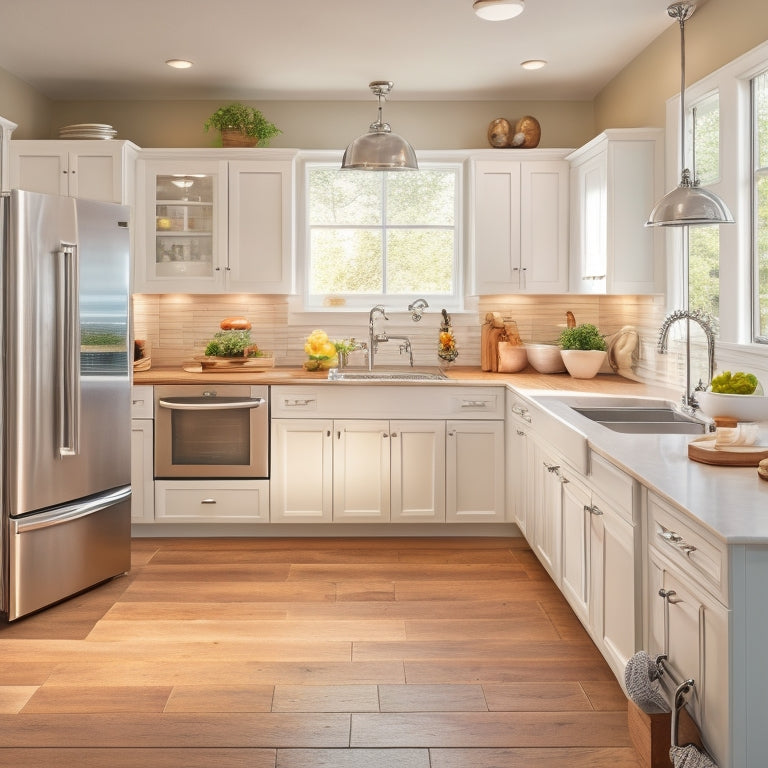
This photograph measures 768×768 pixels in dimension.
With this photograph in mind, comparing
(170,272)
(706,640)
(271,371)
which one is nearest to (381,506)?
(271,371)

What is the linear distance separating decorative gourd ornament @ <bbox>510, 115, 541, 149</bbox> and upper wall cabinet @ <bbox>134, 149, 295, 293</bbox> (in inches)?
56.0

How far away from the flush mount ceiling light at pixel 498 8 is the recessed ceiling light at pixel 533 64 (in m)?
0.85

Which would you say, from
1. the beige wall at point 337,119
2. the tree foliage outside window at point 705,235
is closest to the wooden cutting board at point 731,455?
the tree foliage outside window at point 705,235

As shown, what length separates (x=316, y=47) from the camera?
14.7 ft

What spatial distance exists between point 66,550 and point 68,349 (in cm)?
91

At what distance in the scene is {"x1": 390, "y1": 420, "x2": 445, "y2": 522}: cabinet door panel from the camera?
483 cm

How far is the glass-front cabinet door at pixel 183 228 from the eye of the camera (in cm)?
520

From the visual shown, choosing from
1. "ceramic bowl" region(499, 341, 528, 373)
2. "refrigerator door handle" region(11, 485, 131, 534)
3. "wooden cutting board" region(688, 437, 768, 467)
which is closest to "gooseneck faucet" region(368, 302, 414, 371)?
"ceramic bowl" region(499, 341, 528, 373)

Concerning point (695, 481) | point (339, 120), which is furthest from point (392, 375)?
point (695, 481)

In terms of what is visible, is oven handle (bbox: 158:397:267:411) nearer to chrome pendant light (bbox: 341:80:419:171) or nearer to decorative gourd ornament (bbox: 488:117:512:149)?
chrome pendant light (bbox: 341:80:419:171)

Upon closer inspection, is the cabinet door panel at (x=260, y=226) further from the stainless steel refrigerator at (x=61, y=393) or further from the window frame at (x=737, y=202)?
the window frame at (x=737, y=202)

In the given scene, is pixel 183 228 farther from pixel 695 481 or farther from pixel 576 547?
pixel 695 481

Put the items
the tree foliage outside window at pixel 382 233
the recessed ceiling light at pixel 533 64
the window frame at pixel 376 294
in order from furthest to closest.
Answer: the tree foliage outside window at pixel 382 233, the window frame at pixel 376 294, the recessed ceiling light at pixel 533 64

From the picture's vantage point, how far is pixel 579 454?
3.10 meters
